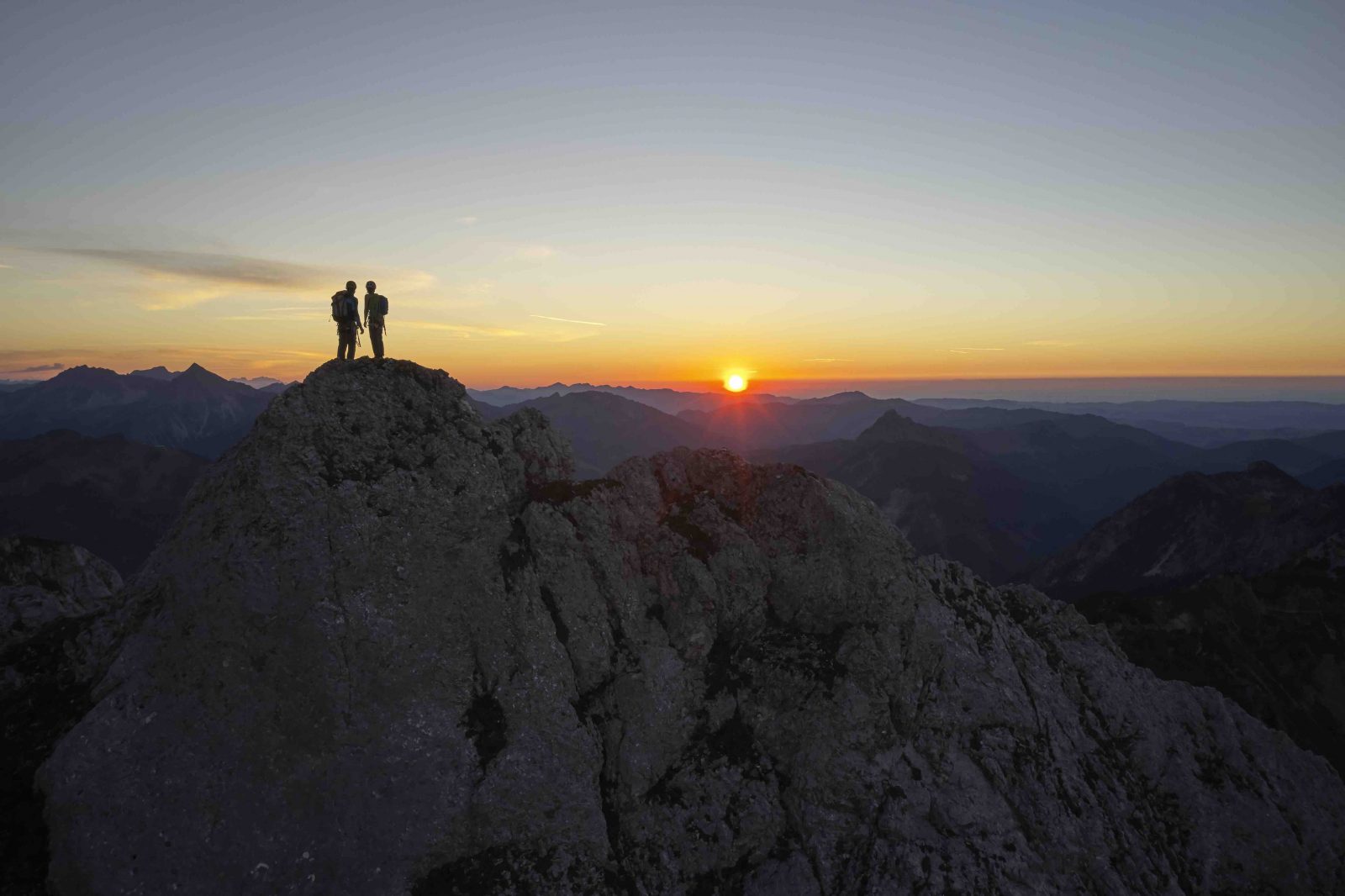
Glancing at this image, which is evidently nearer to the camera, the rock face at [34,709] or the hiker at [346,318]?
the rock face at [34,709]

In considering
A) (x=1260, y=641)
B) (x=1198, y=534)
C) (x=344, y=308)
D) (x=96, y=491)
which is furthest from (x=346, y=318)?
→ (x=96, y=491)

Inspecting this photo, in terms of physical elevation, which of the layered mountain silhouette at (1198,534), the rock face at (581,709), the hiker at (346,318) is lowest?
the layered mountain silhouette at (1198,534)

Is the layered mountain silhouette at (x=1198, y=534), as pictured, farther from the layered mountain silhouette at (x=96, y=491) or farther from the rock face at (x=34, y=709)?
the layered mountain silhouette at (x=96, y=491)

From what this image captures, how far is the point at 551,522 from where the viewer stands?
94.9ft

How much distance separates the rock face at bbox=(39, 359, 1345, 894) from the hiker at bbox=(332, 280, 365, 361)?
208cm

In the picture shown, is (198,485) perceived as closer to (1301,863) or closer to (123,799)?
(123,799)

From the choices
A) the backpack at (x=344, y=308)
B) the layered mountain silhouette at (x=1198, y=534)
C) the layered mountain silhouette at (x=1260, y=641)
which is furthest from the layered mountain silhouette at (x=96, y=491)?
the layered mountain silhouette at (x=1198, y=534)

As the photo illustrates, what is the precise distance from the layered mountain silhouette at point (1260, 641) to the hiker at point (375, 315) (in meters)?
64.6

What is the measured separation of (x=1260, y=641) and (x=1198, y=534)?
3273 inches

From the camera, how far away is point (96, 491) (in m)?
154

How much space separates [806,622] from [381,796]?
66.6 ft

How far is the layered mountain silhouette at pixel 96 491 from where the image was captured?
140m

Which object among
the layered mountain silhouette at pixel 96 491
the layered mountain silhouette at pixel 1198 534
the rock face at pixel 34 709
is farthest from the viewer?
the layered mountain silhouette at pixel 96 491

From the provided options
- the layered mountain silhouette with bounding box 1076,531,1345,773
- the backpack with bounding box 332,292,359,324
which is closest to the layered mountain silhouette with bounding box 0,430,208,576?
the backpack with bounding box 332,292,359,324
